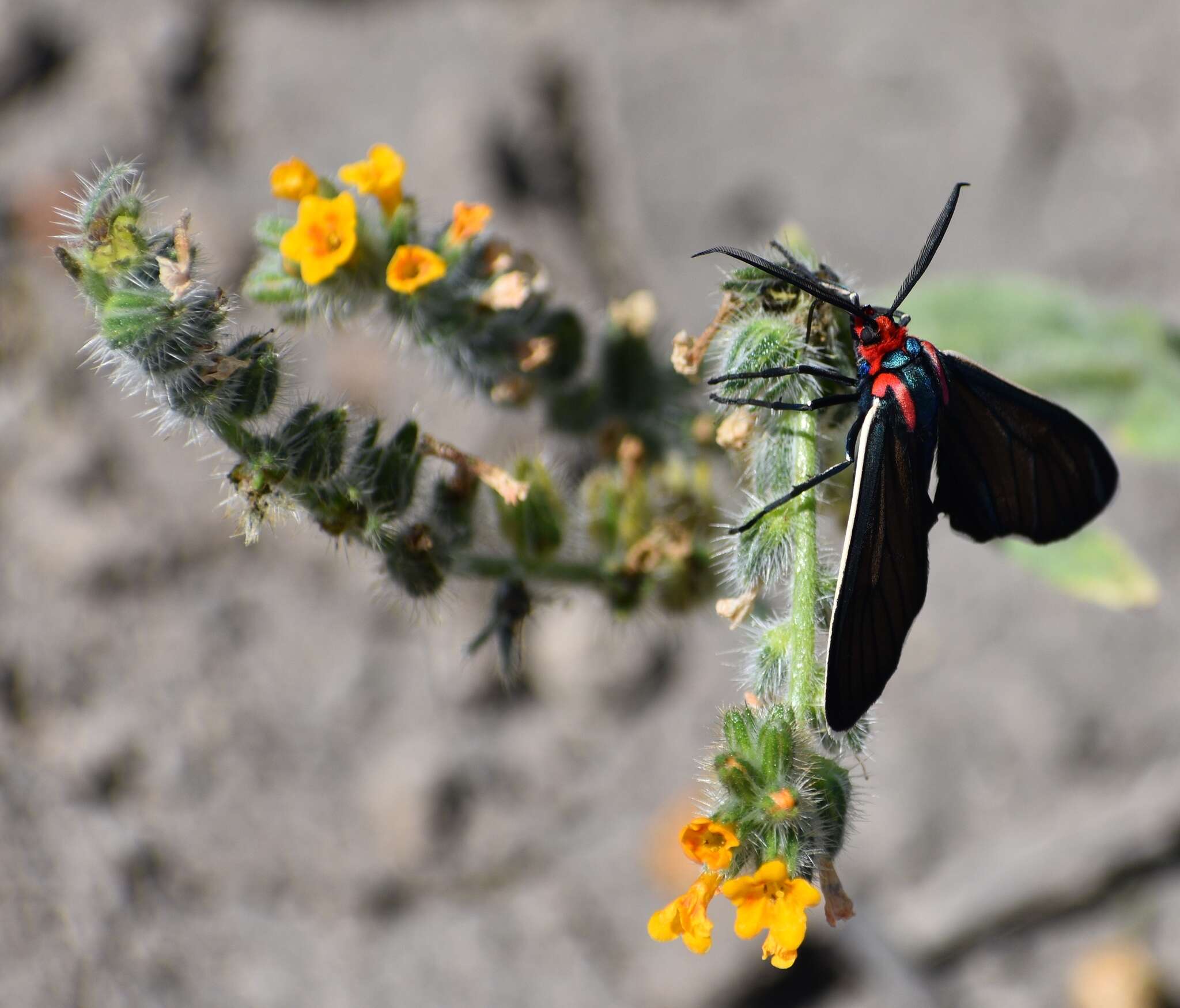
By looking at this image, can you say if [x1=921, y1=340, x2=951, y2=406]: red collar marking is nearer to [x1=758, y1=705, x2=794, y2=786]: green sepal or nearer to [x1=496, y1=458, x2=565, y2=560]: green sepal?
[x1=758, y1=705, x2=794, y2=786]: green sepal

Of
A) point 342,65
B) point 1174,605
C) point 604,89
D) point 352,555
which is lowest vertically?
point 352,555

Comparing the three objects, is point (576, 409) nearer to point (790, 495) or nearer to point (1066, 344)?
point (790, 495)

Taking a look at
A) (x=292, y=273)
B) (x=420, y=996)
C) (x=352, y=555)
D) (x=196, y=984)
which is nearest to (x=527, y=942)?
(x=420, y=996)

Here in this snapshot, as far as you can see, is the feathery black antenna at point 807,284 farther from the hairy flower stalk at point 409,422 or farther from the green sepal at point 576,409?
the green sepal at point 576,409

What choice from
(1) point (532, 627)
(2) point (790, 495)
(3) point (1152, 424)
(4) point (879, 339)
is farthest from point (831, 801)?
(3) point (1152, 424)

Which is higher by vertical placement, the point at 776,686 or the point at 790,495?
the point at 790,495

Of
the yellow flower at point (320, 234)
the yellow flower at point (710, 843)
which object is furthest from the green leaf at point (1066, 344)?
the yellow flower at point (710, 843)

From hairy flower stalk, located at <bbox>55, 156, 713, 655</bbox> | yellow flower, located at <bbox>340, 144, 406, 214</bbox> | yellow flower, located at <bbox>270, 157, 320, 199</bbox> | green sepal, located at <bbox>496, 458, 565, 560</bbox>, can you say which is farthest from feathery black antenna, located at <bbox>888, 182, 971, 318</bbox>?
yellow flower, located at <bbox>270, 157, 320, 199</bbox>

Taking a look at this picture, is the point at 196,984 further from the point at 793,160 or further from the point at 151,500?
the point at 793,160
